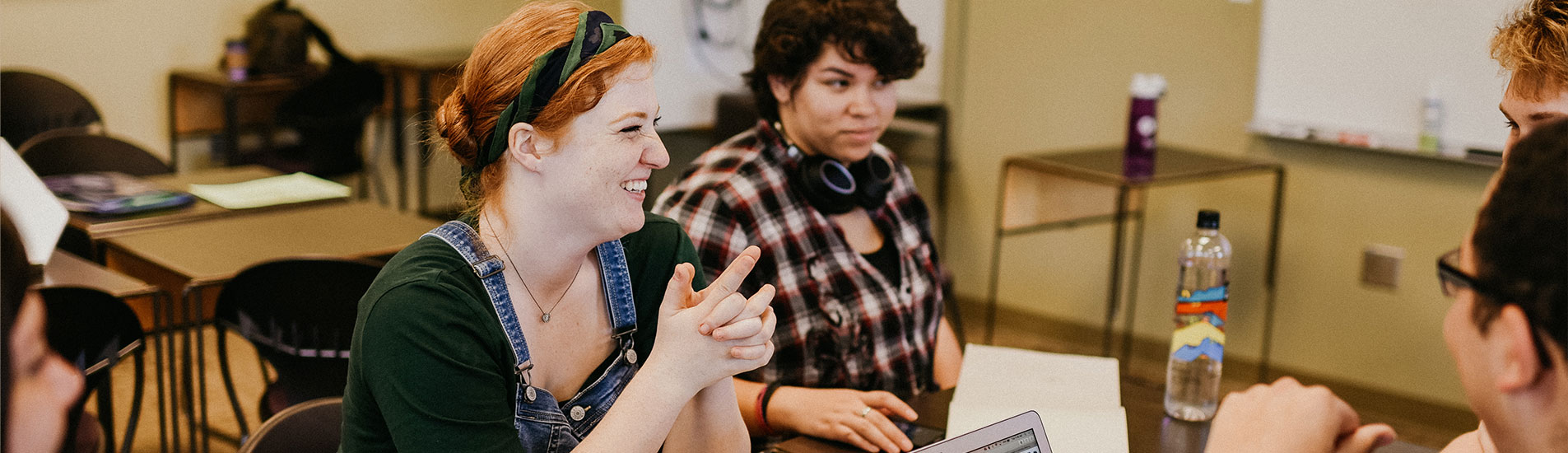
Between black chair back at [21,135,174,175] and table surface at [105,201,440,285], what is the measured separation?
0.64 m

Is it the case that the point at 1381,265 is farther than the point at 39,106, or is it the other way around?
the point at 39,106

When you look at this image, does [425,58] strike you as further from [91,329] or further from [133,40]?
[91,329]

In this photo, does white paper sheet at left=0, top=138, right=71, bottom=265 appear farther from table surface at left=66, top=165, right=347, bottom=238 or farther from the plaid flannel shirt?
the plaid flannel shirt

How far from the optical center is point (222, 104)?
491 centimetres

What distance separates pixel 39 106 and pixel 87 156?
94 centimetres

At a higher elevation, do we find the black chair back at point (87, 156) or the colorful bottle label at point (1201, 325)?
the colorful bottle label at point (1201, 325)

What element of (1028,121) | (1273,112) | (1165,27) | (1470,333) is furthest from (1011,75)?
(1470,333)

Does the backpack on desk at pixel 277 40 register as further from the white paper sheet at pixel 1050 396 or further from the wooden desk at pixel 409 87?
the white paper sheet at pixel 1050 396

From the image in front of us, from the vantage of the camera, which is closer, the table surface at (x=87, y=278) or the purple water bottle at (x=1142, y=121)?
the table surface at (x=87, y=278)

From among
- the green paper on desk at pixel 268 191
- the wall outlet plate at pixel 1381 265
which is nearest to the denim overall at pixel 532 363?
the green paper on desk at pixel 268 191

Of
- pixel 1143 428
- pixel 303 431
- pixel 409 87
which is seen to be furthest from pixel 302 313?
pixel 409 87

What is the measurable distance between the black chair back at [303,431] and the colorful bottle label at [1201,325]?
39.6 inches

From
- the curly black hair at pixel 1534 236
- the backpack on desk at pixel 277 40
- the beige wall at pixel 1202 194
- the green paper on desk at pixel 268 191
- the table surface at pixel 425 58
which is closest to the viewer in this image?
the curly black hair at pixel 1534 236

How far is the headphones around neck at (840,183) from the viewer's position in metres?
1.83
